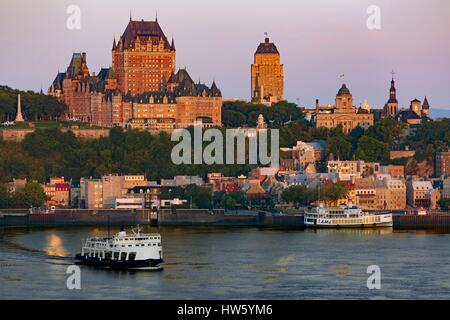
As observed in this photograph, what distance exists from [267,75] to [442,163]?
2123cm

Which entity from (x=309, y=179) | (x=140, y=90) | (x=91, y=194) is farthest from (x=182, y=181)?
(x=140, y=90)

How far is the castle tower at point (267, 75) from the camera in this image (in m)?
118

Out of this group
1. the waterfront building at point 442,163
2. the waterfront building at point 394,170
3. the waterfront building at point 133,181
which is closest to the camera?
the waterfront building at point 133,181

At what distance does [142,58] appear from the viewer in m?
109

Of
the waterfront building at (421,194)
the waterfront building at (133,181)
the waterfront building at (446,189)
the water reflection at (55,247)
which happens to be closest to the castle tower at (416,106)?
the waterfront building at (421,194)

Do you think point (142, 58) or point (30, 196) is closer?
point (30, 196)

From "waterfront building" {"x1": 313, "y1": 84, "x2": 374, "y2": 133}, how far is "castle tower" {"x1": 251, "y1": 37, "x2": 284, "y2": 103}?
7868mm

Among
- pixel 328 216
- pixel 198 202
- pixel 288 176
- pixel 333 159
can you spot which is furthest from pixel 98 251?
pixel 333 159

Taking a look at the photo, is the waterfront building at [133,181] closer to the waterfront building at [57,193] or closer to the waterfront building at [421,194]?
the waterfront building at [57,193]

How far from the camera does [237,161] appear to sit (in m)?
98.6

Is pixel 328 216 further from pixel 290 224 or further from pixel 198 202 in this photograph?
pixel 198 202

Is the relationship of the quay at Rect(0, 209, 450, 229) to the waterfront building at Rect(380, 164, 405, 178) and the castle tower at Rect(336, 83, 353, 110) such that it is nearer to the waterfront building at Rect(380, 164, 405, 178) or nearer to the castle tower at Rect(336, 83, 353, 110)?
the waterfront building at Rect(380, 164, 405, 178)

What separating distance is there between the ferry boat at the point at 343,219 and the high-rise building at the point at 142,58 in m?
28.6

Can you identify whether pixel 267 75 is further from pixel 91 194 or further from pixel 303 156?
pixel 91 194
